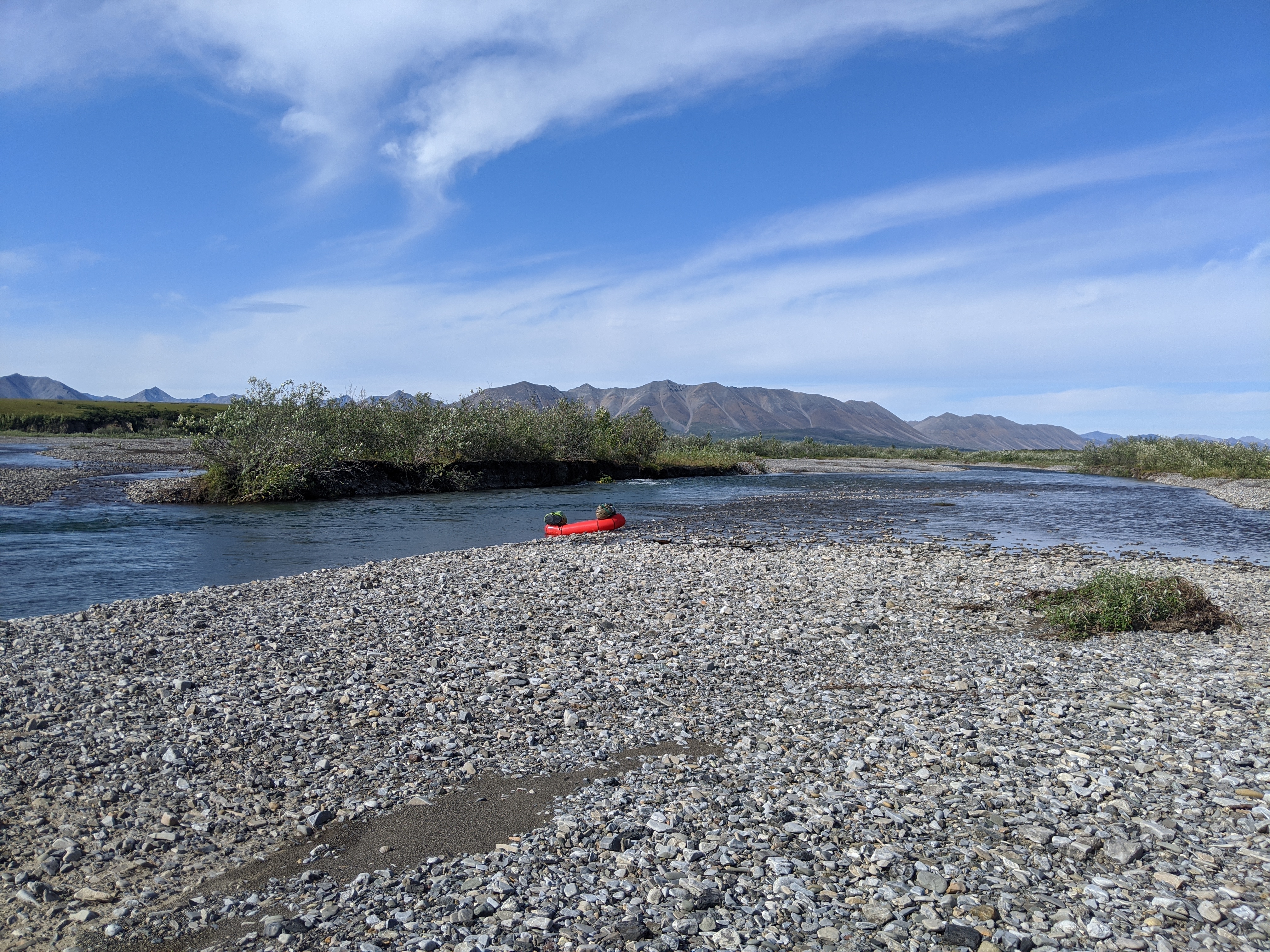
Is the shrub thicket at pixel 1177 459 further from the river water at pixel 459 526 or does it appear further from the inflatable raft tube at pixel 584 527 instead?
the inflatable raft tube at pixel 584 527

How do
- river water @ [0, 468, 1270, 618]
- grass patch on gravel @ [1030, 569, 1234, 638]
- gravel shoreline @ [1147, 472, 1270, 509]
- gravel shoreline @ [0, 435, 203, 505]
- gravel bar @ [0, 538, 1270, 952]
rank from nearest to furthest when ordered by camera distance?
1. gravel bar @ [0, 538, 1270, 952]
2. grass patch on gravel @ [1030, 569, 1234, 638]
3. river water @ [0, 468, 1270, 618]
4. gravel shoreline @ [0, 435, 203, 505]
5. gravel shoreline @ [1147, 472, 1270, 509]

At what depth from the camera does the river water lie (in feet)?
68.1

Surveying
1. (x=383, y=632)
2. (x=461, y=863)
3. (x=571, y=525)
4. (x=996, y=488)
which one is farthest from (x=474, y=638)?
(x=996, y=488)

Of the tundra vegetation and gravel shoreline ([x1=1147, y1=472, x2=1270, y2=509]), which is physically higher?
the tundra vegetation

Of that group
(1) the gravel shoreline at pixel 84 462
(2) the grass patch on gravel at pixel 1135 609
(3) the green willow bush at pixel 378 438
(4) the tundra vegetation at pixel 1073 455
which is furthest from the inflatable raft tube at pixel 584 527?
(4) the tundra vegetation at pixel 1073 455

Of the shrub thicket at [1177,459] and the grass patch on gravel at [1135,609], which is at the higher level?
the shrub thicket at [1177,459]

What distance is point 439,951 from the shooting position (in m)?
5.17

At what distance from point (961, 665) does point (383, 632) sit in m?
9.89

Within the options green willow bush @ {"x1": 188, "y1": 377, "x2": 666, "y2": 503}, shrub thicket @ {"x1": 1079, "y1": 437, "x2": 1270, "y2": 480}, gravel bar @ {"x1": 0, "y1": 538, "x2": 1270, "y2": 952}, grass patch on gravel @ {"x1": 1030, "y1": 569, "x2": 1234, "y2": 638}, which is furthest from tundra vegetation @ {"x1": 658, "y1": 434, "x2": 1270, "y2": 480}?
gravel bar @ {"x1": 0, "y1": 538, "x2": 1270, "y2": 952}

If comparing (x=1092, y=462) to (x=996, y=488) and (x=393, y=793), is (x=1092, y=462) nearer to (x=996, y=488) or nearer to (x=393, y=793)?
(x=996, y=488)

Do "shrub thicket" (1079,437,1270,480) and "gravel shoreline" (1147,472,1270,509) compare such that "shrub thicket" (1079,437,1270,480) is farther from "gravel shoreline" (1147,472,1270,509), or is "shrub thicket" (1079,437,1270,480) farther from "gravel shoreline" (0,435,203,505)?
"gravel shoreline" (0,435,203,505)

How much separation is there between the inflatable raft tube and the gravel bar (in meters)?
13.8

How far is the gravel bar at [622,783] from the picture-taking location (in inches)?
220

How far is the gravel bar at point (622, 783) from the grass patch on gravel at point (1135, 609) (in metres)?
0.47
